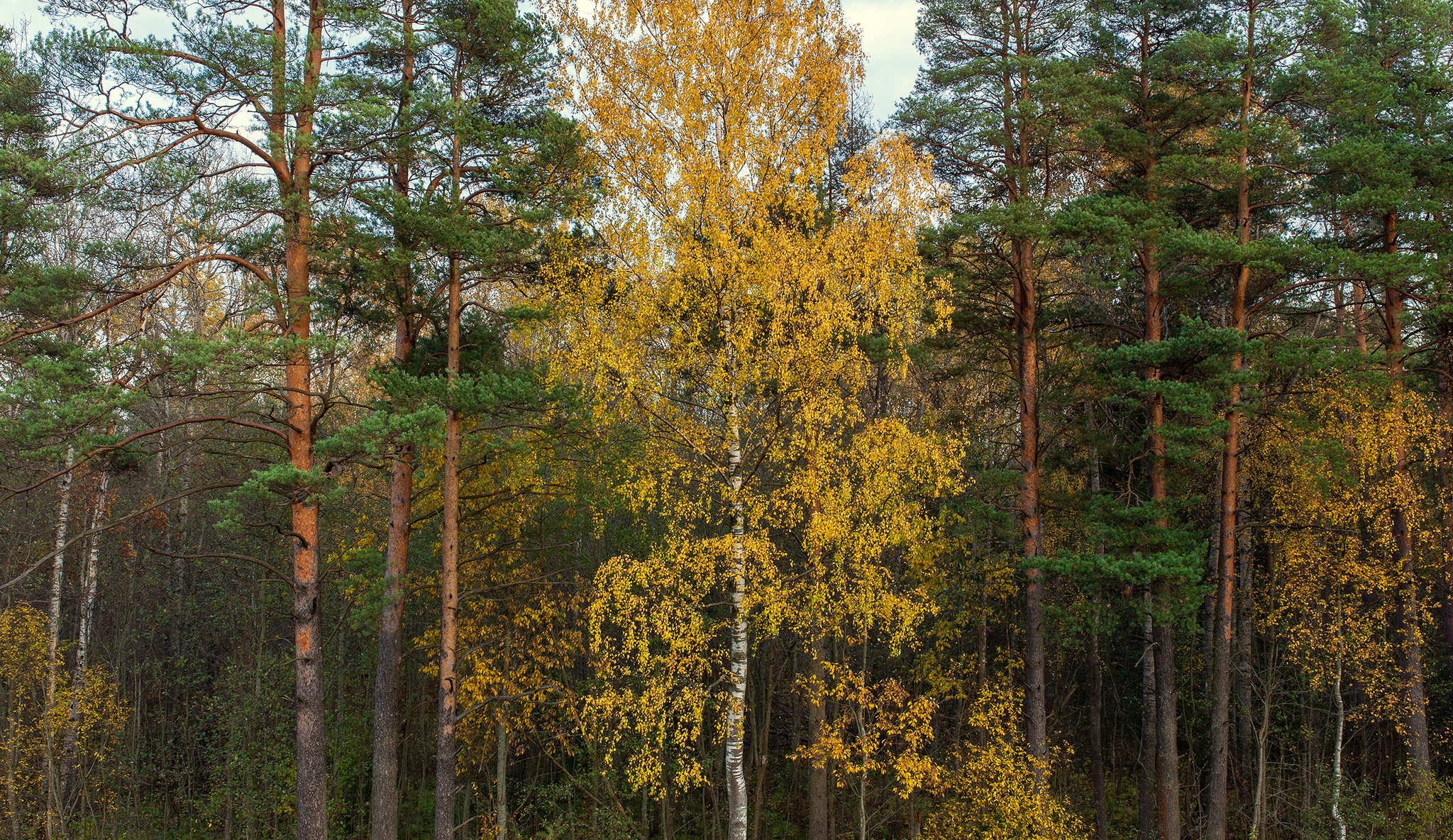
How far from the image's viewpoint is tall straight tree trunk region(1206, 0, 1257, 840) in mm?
10805

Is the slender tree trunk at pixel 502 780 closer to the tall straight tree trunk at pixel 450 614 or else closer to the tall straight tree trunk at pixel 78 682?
the tall straight tree trunk at pixel 450 614

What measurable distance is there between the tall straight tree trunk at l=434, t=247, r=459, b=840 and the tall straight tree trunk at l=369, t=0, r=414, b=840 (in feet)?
1.70

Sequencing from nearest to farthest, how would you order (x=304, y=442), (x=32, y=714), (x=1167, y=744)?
(x=304, y=442), (x=1167, y=744), (x=32, y=714)

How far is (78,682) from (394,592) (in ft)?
26.7

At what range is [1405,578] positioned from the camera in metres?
10.9

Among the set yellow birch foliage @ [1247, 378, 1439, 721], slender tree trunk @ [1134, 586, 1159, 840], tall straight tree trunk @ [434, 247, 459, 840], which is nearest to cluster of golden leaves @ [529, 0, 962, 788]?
tall straight tree trunk @ [434, 247, 459, 840]

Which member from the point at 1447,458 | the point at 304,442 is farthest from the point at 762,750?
the point at 1447,458

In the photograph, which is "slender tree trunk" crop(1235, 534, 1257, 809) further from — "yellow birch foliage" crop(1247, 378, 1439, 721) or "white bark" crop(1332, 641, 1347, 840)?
"white bark" crop(1332, 641, 1347, 840)

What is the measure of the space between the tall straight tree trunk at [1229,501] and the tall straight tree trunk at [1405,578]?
1.84 meters

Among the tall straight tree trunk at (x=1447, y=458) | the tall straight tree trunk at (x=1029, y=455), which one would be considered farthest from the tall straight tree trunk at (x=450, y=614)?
the tall straight tree trunk at (x=1447, y=458)

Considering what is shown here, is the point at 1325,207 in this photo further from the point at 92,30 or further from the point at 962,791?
the point at 92,30

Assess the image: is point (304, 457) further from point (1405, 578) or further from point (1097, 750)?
point (1405, 578)

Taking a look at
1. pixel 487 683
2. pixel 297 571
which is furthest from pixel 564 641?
pixel 297 571

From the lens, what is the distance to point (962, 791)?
39.5 ft
